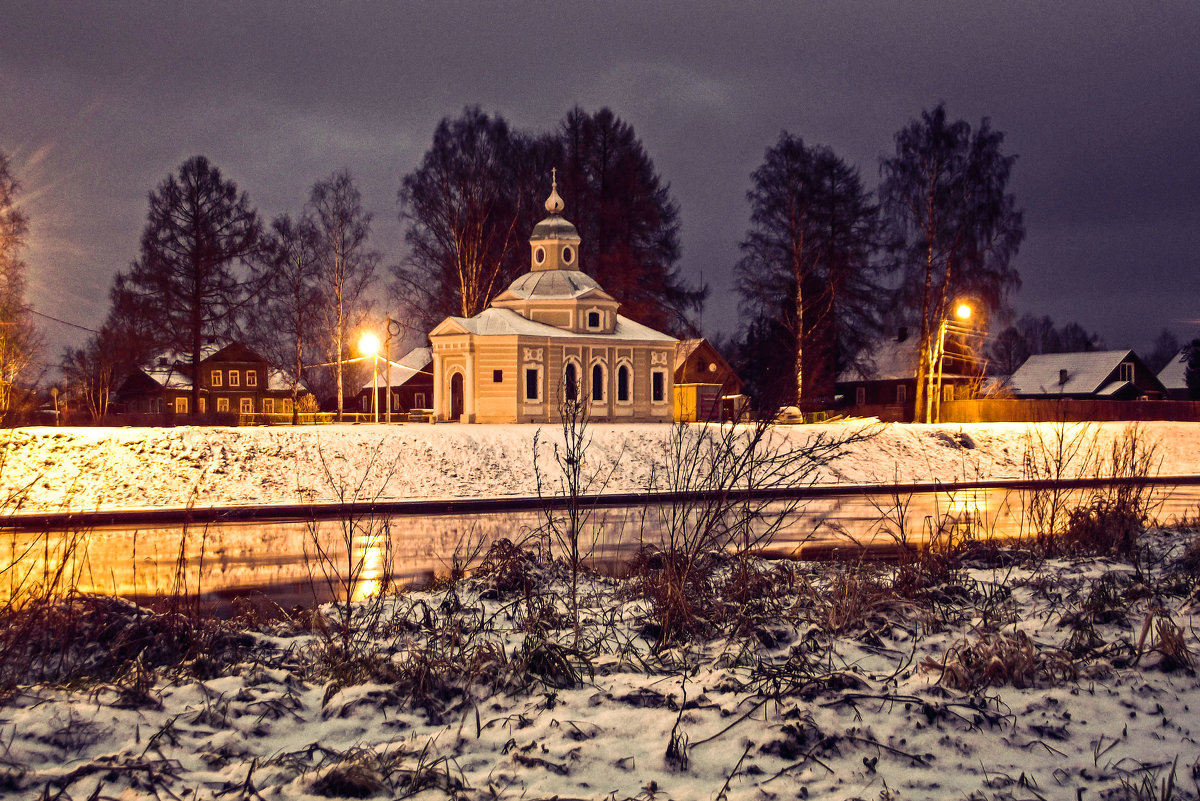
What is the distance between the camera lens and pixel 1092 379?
2188 inches

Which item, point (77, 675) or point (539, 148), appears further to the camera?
point (539, 148)

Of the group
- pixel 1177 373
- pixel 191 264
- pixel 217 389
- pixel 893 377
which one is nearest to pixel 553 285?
pixel 191 264

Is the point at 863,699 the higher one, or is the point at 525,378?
the point at 525,378

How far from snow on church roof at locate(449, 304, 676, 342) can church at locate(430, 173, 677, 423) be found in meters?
0.04

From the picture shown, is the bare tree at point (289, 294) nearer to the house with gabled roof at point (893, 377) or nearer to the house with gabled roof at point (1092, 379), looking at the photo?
the house with gabled roof at point (893, 377)

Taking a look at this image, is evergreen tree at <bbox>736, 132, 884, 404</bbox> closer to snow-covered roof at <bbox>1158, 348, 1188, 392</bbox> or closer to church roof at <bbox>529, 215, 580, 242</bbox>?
church roof at <bbox>529, 215, 580, 242</bbox>

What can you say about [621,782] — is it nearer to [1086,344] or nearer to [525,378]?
[525,378]

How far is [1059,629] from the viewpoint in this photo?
583 cm

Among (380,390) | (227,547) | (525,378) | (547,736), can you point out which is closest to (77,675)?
(547,736)

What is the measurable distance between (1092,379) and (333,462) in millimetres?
48656

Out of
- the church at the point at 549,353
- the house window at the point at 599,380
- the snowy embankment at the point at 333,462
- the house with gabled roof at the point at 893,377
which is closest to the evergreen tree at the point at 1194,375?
the house with gabled roof at the point at 893,377

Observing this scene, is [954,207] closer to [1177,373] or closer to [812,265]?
[812,265]

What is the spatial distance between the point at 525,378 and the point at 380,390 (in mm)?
24183

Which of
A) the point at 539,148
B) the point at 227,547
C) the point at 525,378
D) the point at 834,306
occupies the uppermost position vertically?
the point at 539,148
